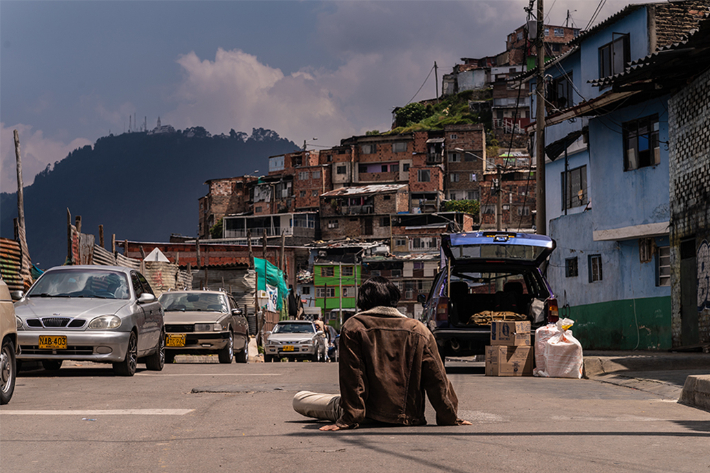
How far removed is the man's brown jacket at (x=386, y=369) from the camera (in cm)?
651

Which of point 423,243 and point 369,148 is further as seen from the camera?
point 369,148

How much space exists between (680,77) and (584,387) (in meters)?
10.7

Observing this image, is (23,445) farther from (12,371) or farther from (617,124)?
(617,124)

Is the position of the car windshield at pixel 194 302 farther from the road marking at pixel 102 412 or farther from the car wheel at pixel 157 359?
the road marking at pixel 102 412

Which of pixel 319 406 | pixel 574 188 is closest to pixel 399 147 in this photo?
pixel 574 188

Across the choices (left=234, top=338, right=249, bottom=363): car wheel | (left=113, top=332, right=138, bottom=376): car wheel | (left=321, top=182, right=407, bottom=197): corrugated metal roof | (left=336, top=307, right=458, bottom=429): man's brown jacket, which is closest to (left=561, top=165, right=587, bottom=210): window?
(left=234, top=338, right=249, bottom=363): car wheel

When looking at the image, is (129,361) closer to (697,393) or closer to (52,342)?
(52,342)

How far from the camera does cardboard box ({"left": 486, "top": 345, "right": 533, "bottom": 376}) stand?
14037 mm

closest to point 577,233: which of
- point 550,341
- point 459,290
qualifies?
point 459,290

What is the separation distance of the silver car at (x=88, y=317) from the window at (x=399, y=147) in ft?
276

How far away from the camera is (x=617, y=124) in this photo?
24.7 m

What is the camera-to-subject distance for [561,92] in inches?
1314

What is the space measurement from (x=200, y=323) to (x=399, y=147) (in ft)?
266

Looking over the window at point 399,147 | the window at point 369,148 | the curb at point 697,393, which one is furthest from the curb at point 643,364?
the window at point 369,148
